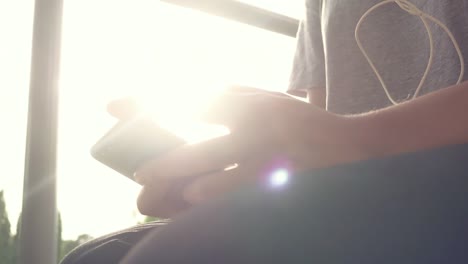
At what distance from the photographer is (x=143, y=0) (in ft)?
3.92

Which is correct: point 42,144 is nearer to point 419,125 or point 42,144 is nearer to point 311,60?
point 311,60

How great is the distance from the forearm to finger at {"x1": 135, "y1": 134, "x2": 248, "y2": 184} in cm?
9

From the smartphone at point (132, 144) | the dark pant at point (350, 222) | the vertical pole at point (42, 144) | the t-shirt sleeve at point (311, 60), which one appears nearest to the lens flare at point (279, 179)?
the dark pant at point (350, 222)

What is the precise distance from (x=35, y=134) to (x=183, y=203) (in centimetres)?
79

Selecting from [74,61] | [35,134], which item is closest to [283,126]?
[35,134]

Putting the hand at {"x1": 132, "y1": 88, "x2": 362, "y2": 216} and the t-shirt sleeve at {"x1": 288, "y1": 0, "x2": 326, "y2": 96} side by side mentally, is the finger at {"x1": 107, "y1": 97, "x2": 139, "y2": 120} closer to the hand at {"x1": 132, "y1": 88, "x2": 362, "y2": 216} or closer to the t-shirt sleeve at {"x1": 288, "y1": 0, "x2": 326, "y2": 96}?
the hand at {"x1": 132, "y1": 88, "x2": 362, "y2": 216}

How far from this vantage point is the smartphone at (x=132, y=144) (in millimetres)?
425

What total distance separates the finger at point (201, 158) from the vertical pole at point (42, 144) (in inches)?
29.8

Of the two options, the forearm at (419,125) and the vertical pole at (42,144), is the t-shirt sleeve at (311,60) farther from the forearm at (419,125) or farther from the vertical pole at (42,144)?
the forearm at (419,125)

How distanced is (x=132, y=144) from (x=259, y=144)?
152 mm

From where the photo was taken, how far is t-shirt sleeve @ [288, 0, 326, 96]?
1.01 meters

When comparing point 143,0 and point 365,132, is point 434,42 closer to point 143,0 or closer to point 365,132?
point 365,132

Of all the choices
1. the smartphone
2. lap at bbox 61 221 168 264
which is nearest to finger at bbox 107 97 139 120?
the smartphone

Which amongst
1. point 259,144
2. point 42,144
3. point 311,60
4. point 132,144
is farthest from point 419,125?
point 42,144
